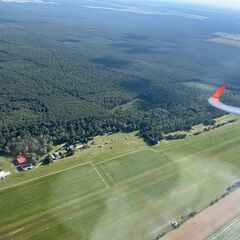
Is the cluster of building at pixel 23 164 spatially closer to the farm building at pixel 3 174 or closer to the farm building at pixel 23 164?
the farm building at pixel 23 164

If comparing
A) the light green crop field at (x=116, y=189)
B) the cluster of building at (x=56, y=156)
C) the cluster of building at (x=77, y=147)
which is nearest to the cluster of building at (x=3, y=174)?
the light green crop field at (x=116, y=189)

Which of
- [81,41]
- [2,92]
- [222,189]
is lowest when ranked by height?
[81,41]

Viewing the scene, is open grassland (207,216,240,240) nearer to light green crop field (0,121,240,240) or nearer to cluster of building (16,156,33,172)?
light green crop field (0,121,240,240)

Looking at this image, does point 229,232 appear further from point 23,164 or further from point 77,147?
point 23,164

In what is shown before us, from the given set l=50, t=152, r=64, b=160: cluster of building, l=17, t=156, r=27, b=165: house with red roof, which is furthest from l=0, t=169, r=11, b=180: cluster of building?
l=50, t=152, r=64, b=160: cluster of building

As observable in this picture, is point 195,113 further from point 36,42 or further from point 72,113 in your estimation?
point 36,42

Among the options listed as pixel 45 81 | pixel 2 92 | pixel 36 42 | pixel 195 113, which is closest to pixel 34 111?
pixel 2 92
